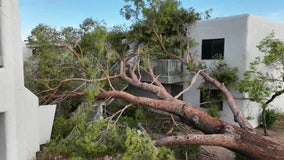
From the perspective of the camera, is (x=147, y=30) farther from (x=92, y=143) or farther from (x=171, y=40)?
(x=92, y=143)

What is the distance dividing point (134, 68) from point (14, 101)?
5.87m

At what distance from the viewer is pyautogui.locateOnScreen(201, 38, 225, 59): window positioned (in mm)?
13906

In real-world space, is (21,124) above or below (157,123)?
above

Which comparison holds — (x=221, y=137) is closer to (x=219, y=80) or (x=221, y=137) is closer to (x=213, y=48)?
(x=219, y=80)

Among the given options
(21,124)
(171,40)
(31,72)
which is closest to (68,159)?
(21,124)

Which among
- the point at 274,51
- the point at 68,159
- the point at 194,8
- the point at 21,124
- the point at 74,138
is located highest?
the point at 194,8

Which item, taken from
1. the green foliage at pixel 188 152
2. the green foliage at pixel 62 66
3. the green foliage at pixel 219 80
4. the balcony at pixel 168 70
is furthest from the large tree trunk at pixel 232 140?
the balcony at pixel 168 70

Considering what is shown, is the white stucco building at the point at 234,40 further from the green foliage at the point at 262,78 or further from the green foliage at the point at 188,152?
the green foliage at the point at 188,152

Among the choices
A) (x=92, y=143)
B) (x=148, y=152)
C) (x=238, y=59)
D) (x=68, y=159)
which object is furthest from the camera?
(x=238, y=59)

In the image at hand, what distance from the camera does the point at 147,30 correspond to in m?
14.7

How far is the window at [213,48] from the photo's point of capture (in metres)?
13.9

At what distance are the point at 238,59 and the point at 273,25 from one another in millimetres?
3895

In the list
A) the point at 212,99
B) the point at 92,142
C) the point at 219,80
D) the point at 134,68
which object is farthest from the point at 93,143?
the point at 212,99

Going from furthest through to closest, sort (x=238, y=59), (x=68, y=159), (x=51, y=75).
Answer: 1. (x=238, y=59)
2. (x=51, y=75)
3. (x=68, y=159)
